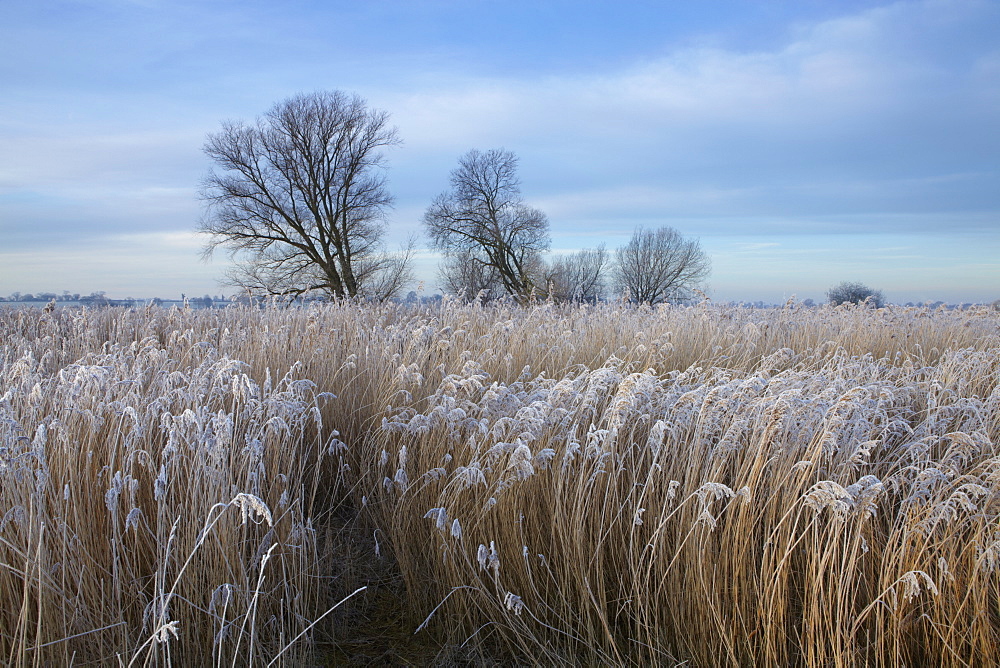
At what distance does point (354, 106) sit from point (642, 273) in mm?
27833

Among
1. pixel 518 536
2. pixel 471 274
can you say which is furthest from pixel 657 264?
pixel 518 536

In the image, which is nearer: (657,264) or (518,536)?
(518,536)

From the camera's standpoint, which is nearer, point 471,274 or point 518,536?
point 518,536

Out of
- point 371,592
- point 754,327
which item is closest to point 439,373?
point 371,592

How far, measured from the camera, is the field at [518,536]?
2250 millimetres

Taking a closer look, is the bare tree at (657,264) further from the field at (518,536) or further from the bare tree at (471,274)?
the field at (518,536)

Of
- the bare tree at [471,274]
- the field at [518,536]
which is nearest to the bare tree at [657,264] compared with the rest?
the bare tree at [471,274]

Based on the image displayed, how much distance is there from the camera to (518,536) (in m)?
2.80

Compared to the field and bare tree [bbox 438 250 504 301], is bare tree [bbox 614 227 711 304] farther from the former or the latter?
the field

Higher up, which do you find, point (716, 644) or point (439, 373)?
point (439, 373)

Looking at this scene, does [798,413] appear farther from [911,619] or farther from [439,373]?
[439,373]

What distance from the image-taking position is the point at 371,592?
3.14m

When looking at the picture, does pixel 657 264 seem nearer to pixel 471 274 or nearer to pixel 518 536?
pixel 471 274

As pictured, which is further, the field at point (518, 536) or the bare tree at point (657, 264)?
the bare tree at point (657, 264)
